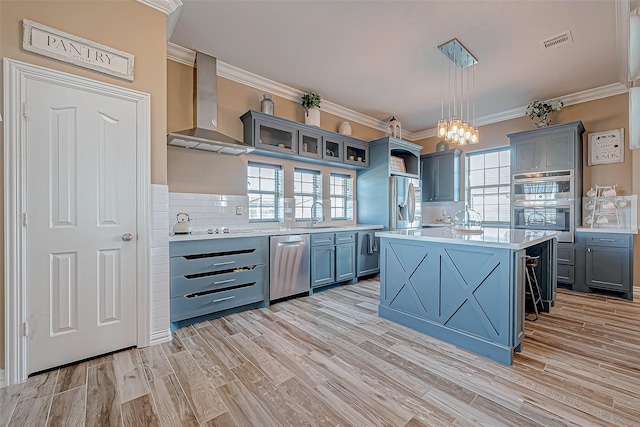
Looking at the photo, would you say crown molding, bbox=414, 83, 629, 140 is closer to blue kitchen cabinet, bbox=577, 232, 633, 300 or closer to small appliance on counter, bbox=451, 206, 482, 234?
blue kitchen cabinet, bbox=577, 232, 633, 300

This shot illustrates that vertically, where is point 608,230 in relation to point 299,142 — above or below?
below

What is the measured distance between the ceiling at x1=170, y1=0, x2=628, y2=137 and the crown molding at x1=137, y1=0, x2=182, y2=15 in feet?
0.48

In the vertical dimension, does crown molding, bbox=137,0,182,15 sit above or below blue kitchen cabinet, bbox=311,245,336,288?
above

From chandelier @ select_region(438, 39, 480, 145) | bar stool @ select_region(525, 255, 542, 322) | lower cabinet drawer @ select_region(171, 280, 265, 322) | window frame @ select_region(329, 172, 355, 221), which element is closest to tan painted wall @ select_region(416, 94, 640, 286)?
chandelier @ select_region(438, 39, 480, 145)

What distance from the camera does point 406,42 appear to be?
3.06 meters

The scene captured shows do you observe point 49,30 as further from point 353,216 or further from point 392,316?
point 353,216

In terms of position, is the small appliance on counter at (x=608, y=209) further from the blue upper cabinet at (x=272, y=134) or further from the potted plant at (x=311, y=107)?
the blue upper cabinet at (x=272, y=134)

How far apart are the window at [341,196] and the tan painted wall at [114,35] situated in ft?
9.72

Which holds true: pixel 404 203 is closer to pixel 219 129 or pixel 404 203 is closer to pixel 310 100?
pixel 310 100

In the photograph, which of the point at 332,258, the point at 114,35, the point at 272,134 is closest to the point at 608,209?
the point at 332,258

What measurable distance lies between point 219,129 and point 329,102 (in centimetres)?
198

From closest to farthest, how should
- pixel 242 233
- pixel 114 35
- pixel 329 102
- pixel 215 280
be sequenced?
pixel 114 35
pixel 215 280
pixel 242 233
pixel 329 102

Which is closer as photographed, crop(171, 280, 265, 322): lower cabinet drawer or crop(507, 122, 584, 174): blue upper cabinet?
crop(171, 280, 265, 322): lower cabinet drawer

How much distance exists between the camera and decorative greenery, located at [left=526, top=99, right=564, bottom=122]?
4.36 m
